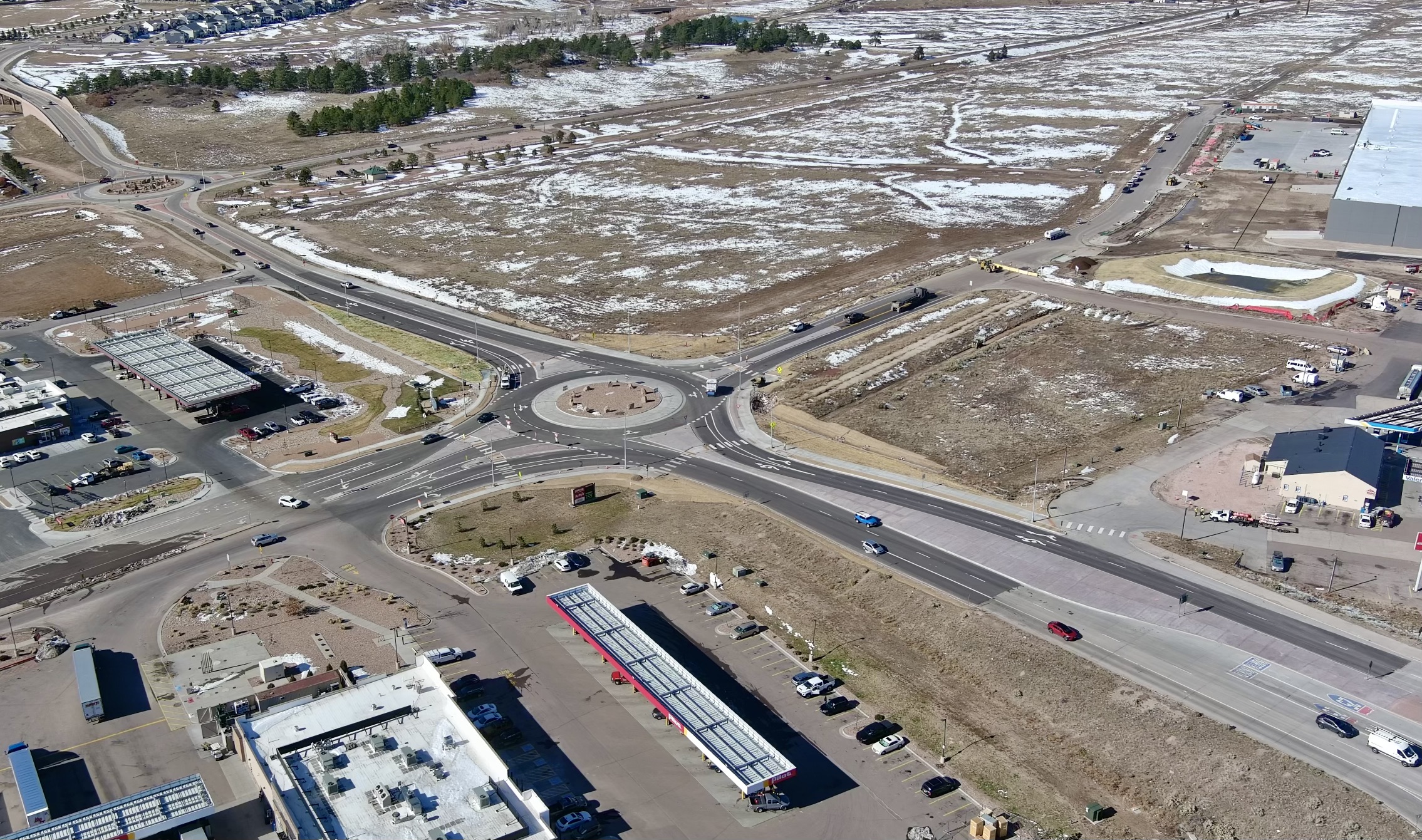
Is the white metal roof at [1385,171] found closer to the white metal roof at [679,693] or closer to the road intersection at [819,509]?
the road intersection at [819,509]

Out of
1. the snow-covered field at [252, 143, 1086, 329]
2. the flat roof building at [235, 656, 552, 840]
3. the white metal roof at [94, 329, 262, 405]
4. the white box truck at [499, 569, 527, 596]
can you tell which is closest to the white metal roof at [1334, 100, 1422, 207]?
the snow-covered field at [252, 143, 1086, 329]

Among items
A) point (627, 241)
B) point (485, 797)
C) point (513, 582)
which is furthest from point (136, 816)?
point (627, 241)

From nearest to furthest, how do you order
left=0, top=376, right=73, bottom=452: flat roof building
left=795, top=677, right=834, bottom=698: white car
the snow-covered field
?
left=795, top=677, right=834, bottom=698: white car → left=0, top=376, right=73, bottom=452: flat roof building → the snow-covered field

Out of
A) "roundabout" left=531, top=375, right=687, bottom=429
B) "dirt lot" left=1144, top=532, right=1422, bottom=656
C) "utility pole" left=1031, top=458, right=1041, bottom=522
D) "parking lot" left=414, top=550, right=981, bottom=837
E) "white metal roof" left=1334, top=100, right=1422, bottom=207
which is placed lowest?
"parking lot" left=414, top=550, right=981, bottom=837

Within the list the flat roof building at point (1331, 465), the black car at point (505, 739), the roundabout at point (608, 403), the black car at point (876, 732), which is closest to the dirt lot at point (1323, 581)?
the flat roof building at point (1331, 465)

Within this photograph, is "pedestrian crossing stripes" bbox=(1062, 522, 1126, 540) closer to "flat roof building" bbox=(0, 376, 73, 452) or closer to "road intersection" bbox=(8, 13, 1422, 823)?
"road intersection" bbox=(8, 13, 1422, 823)
